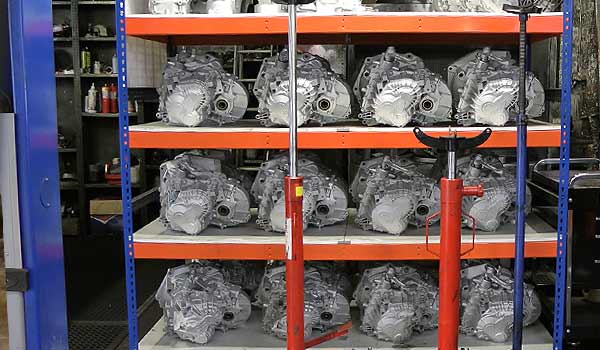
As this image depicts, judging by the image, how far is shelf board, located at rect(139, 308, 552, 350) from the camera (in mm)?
3011

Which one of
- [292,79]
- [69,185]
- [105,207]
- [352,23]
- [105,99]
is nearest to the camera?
[292,79]

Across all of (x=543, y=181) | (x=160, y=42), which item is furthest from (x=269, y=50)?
(x=543, y=181)

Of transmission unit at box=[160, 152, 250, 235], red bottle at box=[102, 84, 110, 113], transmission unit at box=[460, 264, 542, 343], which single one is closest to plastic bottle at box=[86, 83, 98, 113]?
red bottle at box=[102, 84, 110, 113]

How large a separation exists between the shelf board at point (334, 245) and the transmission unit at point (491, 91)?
21.4 inches

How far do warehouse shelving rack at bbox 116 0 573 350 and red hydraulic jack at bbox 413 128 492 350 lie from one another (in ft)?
1.71

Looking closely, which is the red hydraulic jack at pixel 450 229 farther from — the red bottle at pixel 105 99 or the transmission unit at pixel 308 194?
the red bottle at pixel 105 99

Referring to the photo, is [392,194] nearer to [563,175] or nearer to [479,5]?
[563,175]

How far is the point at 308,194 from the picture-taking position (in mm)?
3045

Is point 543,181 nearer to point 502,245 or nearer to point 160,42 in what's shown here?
point 502,245

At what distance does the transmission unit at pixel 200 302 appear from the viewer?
3.05m

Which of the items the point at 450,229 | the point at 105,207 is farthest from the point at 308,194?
the point at 105,207

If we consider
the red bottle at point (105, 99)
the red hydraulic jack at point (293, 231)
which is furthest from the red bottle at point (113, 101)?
the red hydraulic jack at point (293, 231)

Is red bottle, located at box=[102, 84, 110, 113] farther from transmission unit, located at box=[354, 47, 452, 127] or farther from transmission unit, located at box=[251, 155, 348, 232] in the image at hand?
transmission unit, located at box=[354, 47, 452, 127]

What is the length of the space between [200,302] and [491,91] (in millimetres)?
1640
